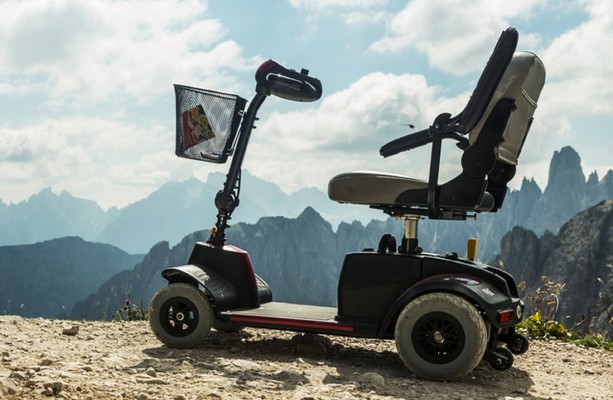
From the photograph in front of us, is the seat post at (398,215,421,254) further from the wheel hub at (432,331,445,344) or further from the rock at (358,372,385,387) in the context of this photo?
the rock at (358,372,385,387)

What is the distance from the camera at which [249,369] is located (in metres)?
4.80

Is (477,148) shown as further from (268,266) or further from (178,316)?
(268,266)

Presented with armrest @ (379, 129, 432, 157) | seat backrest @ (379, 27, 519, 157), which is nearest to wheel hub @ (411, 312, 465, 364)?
seat backrest @ (379, 27, 519, 157)

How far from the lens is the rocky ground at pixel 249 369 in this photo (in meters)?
3.84

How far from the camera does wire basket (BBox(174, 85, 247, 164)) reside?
5988 mm

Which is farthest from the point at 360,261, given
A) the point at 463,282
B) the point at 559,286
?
the point at 559,286

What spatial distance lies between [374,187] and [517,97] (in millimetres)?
1285

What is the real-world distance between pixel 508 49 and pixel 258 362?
312 cm

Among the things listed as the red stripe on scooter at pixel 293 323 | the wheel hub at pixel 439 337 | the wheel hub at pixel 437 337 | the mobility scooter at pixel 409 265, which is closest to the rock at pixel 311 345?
the mobility scooter at pixel 409 265

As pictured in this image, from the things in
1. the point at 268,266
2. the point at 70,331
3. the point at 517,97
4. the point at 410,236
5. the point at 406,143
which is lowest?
the point at 70,331

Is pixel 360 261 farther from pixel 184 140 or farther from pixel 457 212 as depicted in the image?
pixel 184 140

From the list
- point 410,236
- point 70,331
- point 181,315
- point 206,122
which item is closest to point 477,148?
point 410,236

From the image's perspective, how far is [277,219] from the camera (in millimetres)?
194500

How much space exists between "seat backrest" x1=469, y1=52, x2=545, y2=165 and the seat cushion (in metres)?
0.60
